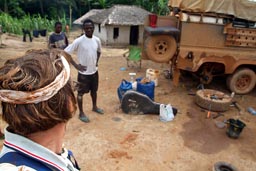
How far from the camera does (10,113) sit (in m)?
0.85

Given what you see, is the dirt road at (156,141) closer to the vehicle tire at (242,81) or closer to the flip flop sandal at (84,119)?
the flip flop sandal at (84,119)

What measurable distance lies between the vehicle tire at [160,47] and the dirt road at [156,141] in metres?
1.28

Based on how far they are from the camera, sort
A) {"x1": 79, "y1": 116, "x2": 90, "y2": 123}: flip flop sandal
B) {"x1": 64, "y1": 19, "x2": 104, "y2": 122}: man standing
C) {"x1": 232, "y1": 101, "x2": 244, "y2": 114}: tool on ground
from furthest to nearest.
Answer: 1. {"x1": 232, "y1": 101, "x2": 244, "y2": 114}: tool on ground
2. {"x1": 79, "y1": 116, "x2": 90, "y2": 123}: flip flop sandal
3. {"x1": 64, "y1": 19, "x2": 104, "y2": 122}: man standing

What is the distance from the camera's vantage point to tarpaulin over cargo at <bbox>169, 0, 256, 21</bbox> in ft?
19.7

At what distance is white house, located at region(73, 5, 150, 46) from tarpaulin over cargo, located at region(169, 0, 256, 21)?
13046 millimetres

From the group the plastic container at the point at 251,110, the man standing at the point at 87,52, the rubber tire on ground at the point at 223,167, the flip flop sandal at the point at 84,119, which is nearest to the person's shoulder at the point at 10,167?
the rubber tire on ground at the point at 223,167

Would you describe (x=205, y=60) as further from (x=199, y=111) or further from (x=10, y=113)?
(x=10, y=113)

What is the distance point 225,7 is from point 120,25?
552 inches

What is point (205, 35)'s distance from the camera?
20.4 feet

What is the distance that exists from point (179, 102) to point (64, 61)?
18.3ft

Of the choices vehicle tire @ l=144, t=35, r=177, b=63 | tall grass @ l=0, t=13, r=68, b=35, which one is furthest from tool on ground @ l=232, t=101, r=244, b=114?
tall grass @ l=0, t=13, r=68, b=35

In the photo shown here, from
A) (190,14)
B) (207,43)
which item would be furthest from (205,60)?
(190,14)

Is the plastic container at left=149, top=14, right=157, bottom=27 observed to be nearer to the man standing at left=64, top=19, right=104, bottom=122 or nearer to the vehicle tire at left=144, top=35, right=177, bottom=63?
the vehicle tire at left=144, top=35, right=177, bottom=63

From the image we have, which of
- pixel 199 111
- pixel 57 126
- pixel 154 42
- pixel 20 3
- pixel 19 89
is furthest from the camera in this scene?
pixel 20 3
